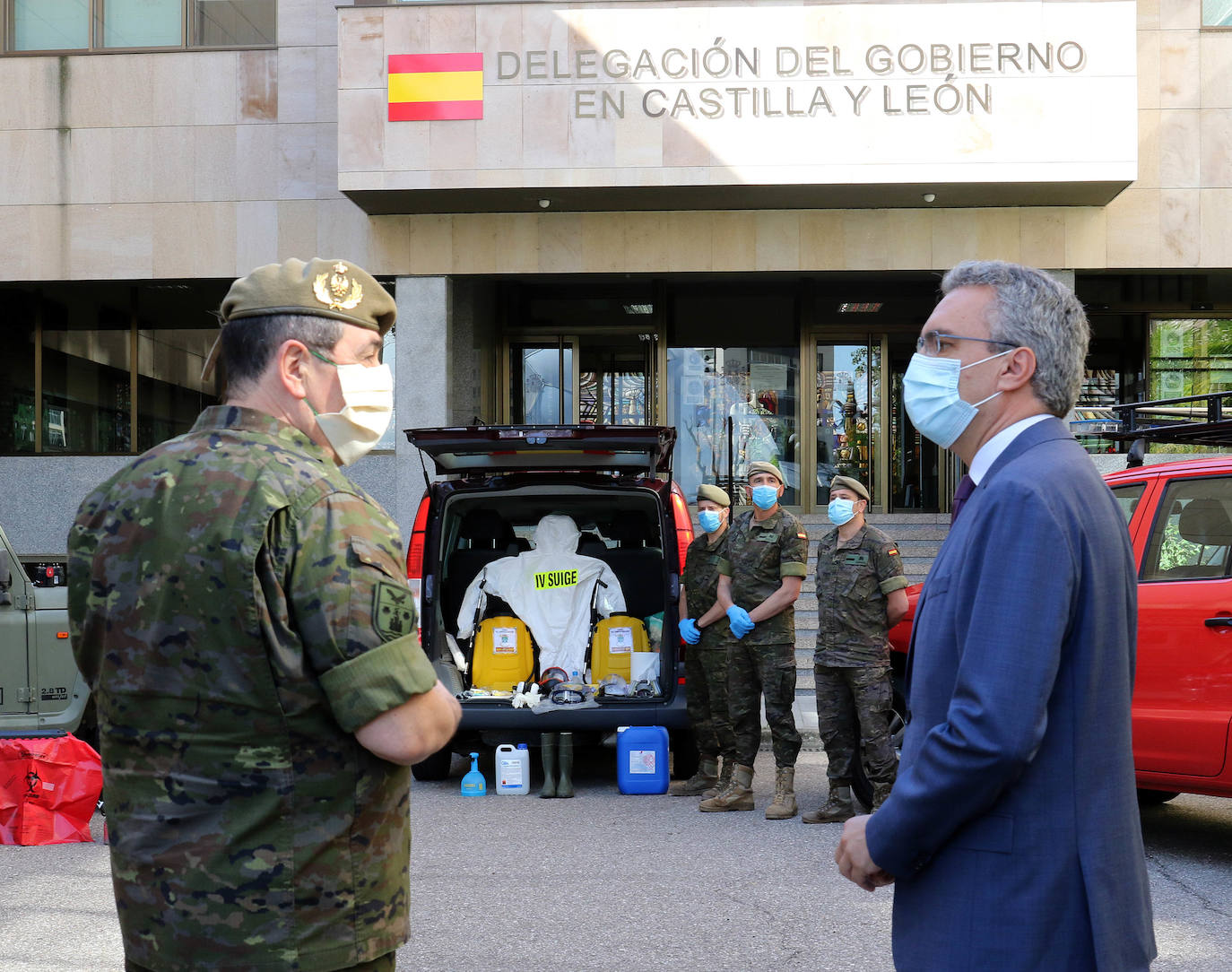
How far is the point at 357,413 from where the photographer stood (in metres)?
2.21

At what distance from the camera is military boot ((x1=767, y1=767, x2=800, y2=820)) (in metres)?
7.25

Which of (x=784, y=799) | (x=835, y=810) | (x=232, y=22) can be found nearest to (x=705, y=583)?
(x=784, y=799)

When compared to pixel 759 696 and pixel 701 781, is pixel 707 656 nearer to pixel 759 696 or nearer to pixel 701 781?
pixel 759 696

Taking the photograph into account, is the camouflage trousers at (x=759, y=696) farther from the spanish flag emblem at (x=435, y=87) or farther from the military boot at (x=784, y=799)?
the spanish flag emblem at (x=435, y=87)

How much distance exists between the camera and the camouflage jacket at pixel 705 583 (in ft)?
25.8

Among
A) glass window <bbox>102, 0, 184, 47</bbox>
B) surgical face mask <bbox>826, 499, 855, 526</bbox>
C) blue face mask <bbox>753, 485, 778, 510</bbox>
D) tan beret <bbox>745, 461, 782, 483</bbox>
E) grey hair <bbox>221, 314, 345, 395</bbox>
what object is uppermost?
glass window <bbox>102, 0, 184, 47</bbox>

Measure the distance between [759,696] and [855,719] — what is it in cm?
68

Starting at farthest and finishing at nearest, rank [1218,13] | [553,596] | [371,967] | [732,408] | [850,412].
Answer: [732,408], [850,412], [1218,13], [553,596], [371,967]

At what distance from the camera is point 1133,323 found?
17156mm

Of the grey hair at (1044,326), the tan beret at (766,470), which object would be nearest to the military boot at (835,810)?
the tan beret at (766,470)

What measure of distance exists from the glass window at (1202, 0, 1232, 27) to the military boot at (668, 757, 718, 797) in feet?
39.2

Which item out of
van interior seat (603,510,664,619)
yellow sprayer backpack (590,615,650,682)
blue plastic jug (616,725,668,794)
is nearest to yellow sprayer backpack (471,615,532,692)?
yellow sprayer backpack (590,615,650,682)

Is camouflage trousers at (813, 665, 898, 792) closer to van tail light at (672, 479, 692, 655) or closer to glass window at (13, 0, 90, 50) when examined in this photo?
van tail light at (672, 479, 692, 655)

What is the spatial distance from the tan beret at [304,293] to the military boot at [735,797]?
228 inches
